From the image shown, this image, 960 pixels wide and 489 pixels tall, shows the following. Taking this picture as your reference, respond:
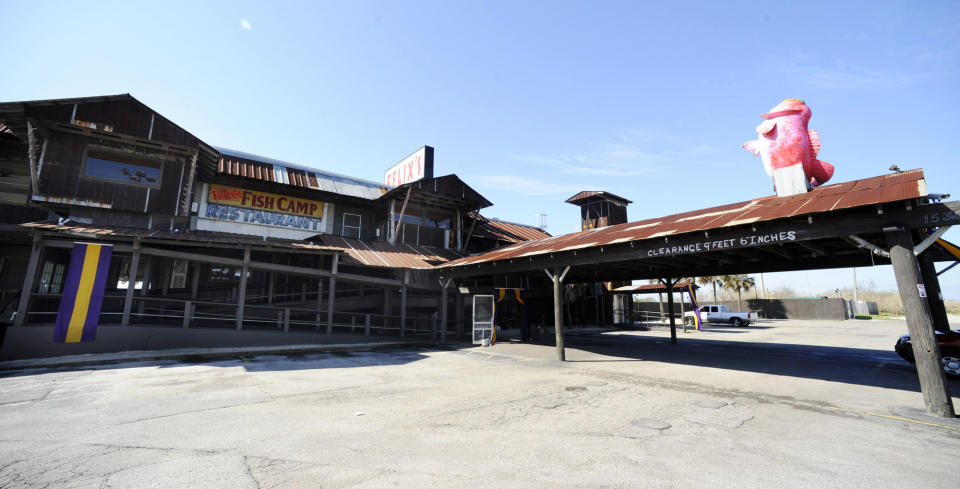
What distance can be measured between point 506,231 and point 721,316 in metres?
23.8

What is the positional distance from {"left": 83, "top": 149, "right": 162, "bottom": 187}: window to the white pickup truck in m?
35.8

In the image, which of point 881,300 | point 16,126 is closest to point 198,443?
point 16,126

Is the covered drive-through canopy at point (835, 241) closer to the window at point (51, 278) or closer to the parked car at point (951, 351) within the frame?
the parked car at point (951, 351)

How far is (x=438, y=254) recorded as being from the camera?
2023 cm

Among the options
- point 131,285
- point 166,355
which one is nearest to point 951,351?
point 166,355

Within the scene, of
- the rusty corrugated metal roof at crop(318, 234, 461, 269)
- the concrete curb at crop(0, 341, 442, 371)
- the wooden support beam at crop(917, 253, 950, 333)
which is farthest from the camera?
the rusty corrugated metal roof at crop(318, 234, 461, 269)

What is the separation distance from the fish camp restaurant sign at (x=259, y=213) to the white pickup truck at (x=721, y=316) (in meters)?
29.7

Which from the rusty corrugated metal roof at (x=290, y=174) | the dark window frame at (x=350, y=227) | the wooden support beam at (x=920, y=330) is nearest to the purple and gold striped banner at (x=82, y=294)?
the rusty corrugated metal roof at (x=290, y=174)

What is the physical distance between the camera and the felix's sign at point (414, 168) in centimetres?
2205

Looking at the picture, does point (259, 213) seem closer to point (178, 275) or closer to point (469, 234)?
point (178, 275)

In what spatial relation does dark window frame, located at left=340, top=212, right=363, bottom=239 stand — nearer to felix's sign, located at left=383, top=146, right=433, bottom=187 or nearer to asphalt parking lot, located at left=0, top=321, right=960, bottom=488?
felix's sign, located at left=383, top=146, right=433, bottom=187

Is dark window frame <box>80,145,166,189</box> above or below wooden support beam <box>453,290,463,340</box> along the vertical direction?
above

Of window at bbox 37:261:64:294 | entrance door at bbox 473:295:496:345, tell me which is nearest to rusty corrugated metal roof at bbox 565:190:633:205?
entrance door at bbox 473:295:496:345

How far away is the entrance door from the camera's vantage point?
56.9 feet
